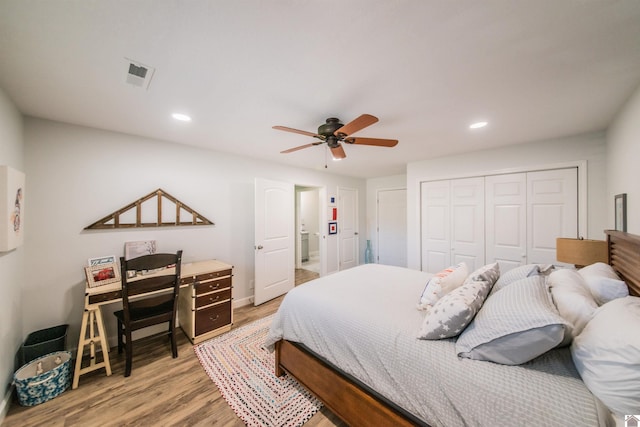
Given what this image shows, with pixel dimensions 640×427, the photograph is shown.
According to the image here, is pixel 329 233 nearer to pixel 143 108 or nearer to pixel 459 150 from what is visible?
pixel 459 150

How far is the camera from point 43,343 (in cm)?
197

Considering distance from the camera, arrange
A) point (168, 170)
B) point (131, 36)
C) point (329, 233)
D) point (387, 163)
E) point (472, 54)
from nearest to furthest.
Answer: point (131, 36) → point (472, 54) → point (168, 170) → point (387, 163) → point (329, 233)

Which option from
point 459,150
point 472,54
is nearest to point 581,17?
point 472,54

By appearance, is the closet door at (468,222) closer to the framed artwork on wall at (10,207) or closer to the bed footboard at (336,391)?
the bed footboard at (336,391)

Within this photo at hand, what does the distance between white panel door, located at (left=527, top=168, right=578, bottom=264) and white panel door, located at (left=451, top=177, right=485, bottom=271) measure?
1.76ft

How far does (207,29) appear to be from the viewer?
3.62ft

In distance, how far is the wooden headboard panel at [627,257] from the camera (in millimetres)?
1393

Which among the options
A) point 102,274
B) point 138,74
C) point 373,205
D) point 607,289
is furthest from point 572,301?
point 373,205

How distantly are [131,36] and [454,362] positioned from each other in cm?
230

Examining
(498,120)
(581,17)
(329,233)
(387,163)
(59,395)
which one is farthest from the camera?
(329,233)

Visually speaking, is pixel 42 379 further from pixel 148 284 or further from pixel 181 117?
pixel 181 117

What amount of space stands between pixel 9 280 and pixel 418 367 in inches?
119

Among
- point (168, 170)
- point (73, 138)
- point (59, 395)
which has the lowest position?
point (59, 395)

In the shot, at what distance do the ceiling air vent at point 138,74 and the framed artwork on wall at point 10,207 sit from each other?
108 cm
